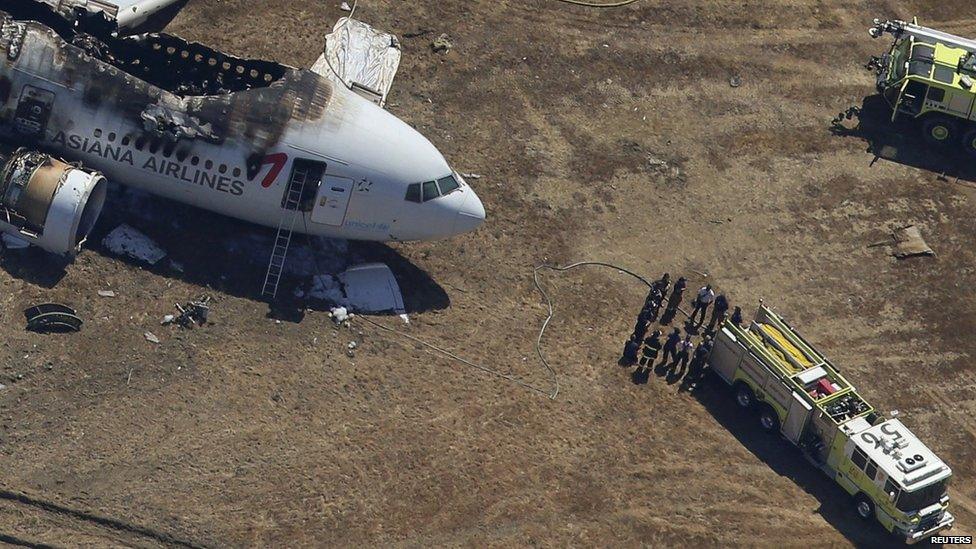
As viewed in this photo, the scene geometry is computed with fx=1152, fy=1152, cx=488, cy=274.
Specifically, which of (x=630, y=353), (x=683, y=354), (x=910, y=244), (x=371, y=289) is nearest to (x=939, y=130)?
(x=910, y=244)

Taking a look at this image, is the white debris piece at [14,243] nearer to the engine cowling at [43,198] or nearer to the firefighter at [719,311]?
the engine cowling at [43,198]

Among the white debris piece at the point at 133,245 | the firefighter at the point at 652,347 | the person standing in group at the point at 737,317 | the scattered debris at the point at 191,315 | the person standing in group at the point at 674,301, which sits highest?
the person standing in group at the point at 737,317

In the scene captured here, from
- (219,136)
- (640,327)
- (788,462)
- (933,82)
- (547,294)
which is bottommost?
(788,462)

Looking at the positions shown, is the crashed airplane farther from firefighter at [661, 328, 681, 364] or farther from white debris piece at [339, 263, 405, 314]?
firefighter at [661, 328, 681, 364]

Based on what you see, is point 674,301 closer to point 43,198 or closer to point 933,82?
point 933,82

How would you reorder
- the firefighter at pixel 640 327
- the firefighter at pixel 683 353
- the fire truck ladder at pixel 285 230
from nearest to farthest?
the fire truck ladder at pixel 285 230, the firefighter at pixel 683 353, the firefighter at pixel 640 327

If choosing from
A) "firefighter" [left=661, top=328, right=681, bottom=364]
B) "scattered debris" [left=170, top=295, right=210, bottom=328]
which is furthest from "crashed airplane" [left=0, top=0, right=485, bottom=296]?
"firefighter" [left=661, top=328, right=681, bottom=364]

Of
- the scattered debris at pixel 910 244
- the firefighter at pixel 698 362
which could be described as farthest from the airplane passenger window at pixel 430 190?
the scattered debris at pixel 910 244
